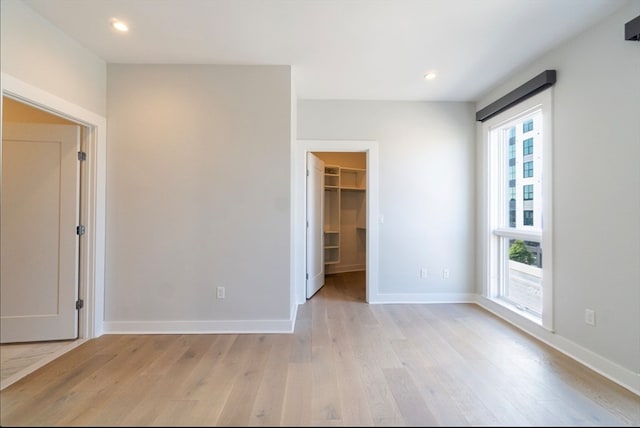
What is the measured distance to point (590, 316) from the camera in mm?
2240

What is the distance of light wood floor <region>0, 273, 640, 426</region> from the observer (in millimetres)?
1655

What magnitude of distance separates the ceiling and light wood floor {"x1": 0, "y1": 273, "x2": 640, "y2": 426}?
8.34ft

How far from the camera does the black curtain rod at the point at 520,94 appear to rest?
2549 mm

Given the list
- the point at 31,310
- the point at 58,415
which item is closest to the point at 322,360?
the point at 58,415

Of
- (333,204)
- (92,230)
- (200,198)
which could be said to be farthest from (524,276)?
(92,230)

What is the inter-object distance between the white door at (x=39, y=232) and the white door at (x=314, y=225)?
7.86 feet

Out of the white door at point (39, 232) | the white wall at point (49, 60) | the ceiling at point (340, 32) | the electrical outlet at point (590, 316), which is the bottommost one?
the electrical outlet at point (590, 316)

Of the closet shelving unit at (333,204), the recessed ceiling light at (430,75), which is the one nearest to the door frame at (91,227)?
the recessed ceiling light at (430,75)

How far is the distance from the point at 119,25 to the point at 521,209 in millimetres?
4009

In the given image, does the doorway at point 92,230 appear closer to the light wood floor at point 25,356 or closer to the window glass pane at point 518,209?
the light wood floor at point 25,356

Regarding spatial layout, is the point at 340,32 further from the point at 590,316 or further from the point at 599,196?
the point at 590,316

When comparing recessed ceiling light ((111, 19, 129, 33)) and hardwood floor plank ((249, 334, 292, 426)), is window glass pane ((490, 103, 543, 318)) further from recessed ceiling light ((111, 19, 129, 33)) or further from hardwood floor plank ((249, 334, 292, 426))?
recessed ceiling light ((111, 19, 129, 33))

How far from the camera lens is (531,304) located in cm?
300

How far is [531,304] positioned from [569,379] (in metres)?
1.08
